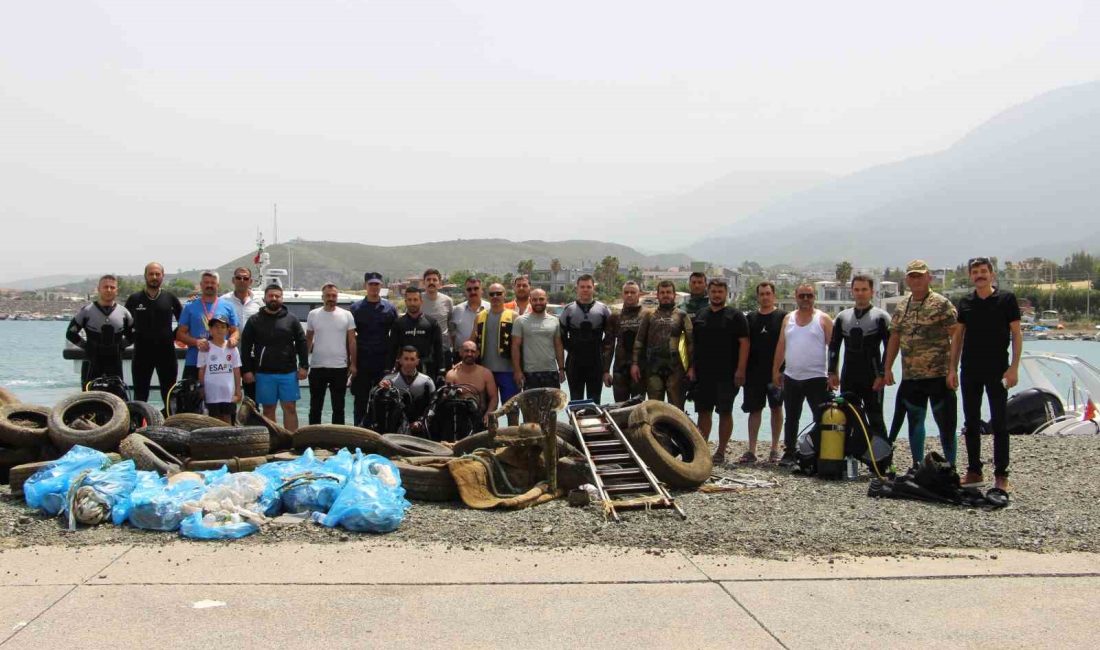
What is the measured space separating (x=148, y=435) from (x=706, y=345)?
207 inches

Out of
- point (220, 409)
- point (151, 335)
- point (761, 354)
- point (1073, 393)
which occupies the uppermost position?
point (151, 335)

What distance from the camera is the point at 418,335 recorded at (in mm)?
9328

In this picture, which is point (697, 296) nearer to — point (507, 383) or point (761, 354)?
point (761, 354)

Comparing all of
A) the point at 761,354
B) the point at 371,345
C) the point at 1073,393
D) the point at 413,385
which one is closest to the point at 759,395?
the point at 761,354

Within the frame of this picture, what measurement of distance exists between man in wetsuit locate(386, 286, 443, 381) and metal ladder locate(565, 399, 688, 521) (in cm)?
180

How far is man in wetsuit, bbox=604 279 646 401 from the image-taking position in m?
9.22

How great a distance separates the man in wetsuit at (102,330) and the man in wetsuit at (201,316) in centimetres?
59

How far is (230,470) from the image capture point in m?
7.18

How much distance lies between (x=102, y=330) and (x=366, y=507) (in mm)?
4617

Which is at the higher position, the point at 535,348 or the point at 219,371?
the point at 535,348

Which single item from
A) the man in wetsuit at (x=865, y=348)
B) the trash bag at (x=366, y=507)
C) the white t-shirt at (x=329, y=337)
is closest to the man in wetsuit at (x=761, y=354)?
the man in wetsuit at (x=865, y=348)

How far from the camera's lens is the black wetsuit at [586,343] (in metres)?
9.30

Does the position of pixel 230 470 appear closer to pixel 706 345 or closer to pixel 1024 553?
pixel 706 345

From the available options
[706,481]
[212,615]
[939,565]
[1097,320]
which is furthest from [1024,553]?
[1097,320]
